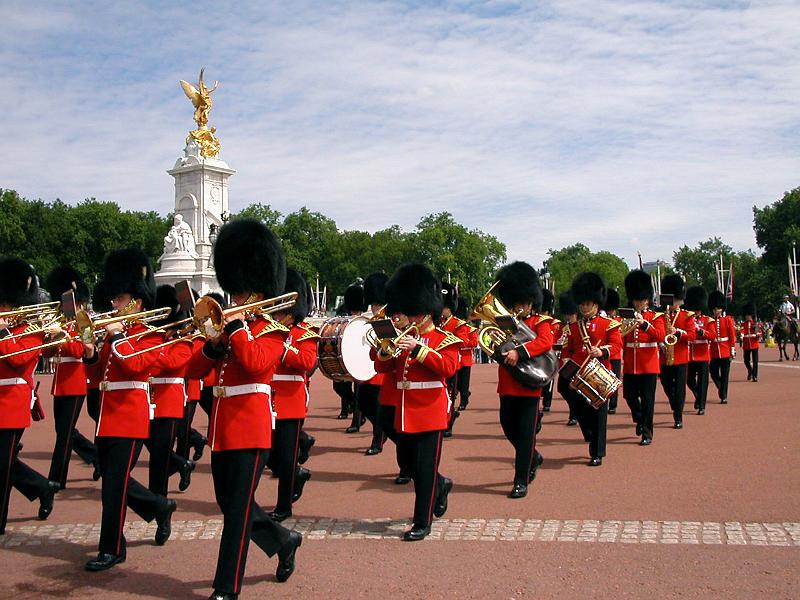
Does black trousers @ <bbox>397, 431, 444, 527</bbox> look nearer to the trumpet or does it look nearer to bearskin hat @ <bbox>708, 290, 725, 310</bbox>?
the trumpet

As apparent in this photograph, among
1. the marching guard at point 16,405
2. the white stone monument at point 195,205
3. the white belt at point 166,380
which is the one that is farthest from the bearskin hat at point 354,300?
the white stone monument at point 195,205

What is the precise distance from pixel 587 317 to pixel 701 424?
3089 millimetres

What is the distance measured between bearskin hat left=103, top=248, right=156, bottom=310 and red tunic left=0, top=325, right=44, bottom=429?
57 cm

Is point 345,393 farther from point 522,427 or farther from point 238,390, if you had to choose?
point 238,390

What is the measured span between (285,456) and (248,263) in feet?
6.41

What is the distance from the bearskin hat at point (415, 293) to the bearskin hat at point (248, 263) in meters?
1.41

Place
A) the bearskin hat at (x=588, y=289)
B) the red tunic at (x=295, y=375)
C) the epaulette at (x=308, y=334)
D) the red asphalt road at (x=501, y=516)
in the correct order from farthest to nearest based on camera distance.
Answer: the bearskin hat at (x=588, y=289), the epaulette at (x=308, y=334), the red tunic at (x=295, y=375), the red asphalt road at (x=501, y=516)

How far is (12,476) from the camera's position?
600cm

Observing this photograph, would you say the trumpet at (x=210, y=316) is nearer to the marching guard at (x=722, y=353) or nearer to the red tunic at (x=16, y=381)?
the red tunic at (x=16, y=381)

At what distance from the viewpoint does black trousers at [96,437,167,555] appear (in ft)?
16.7

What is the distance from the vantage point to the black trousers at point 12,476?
19.0 ft

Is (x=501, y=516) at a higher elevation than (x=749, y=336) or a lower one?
lower

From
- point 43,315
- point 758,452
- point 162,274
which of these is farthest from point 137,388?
point 162,274

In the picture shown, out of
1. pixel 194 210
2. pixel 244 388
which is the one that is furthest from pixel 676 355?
pixel 194 210
